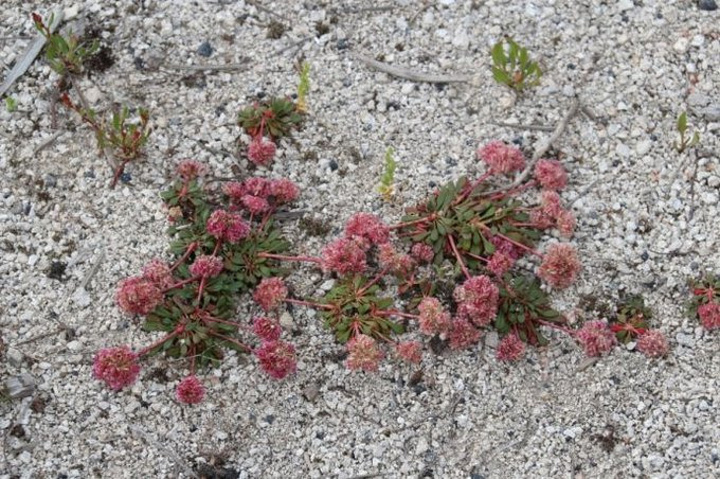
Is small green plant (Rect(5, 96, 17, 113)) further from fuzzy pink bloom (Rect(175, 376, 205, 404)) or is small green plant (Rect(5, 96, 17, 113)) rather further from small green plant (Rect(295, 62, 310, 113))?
fuzzy pink bloom (Rect(175, 376, 205, 404))

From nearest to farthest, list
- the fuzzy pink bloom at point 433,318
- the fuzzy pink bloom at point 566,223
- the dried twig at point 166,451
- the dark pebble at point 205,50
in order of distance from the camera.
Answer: the dried twig at point 166,451
the fuzzy pink bloom at point 433,318
the fuzzy pink bloom at point 566,223
the dark pebble at point 205,50

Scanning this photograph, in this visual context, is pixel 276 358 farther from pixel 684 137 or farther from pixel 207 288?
pixel 684 137

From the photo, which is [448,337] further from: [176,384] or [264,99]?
[264,99]

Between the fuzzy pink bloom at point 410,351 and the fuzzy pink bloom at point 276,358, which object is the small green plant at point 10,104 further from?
the fuzzy pink bloom at point 410,351

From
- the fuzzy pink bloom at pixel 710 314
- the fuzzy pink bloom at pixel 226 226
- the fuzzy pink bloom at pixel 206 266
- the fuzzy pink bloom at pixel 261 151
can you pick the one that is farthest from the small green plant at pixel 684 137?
the fuzzy pink bloom at pixel 206 266

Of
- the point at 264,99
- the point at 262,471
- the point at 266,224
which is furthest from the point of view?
the point at 264,99

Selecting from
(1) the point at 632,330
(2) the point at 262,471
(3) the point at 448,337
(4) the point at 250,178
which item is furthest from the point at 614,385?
(4) the point at 250,178
